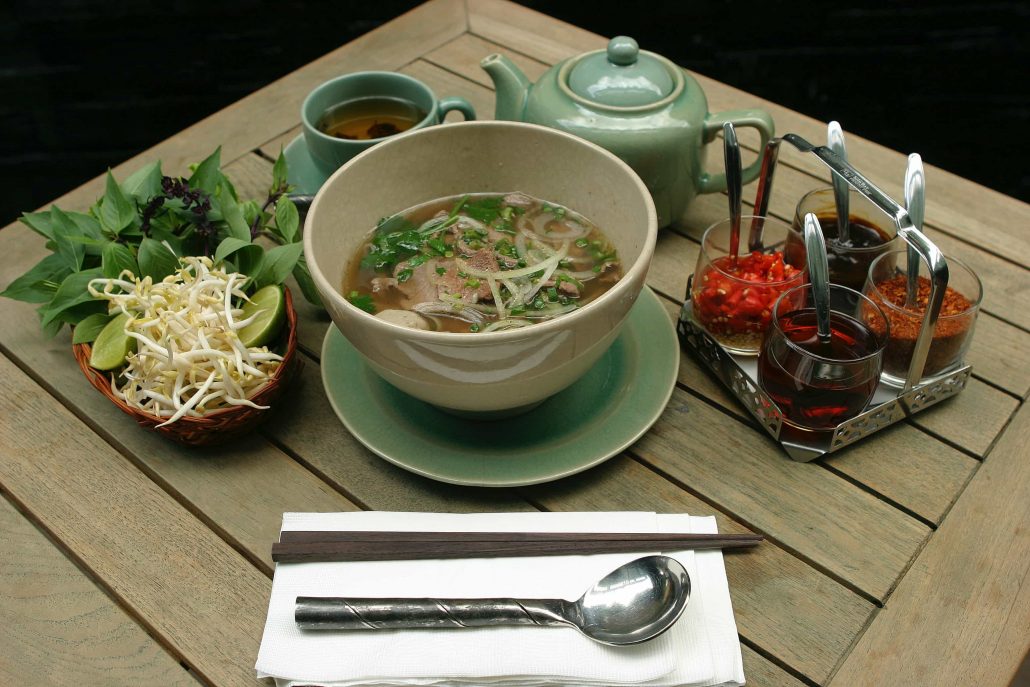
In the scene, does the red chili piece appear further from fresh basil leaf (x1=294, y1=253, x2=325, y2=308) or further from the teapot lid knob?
fresh basil leaf (x1=294, y1=253, x2=325, y2=308)

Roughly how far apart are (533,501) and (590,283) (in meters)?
0.29

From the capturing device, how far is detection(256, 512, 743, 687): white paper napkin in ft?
2.94

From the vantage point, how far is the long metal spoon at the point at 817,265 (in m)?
1.04

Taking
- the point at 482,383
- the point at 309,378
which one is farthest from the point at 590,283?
the point at 309,378

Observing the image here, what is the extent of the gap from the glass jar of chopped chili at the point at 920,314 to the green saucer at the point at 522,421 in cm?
26

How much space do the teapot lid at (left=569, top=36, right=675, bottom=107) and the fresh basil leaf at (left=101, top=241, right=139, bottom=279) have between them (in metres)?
0.66

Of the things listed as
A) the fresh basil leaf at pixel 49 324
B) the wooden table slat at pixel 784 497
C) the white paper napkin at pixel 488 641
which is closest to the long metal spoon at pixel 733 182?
the wooden table slat at pixel 784 497

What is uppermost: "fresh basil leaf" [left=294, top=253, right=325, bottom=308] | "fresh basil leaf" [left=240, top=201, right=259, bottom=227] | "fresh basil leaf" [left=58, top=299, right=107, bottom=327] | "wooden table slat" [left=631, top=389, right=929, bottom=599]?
"fresh basil leaf" [left=240, top=201, right=259, bottom=227]

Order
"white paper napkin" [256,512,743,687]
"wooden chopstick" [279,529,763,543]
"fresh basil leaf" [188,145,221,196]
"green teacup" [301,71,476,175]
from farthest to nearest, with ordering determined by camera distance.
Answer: "green teacup" [301,71,476,175] → "fresh basil leaf" [188,145,221,196] → "wooden chopstick" [279,529,763,543] → "white paper napkin" [256,512,743,687]

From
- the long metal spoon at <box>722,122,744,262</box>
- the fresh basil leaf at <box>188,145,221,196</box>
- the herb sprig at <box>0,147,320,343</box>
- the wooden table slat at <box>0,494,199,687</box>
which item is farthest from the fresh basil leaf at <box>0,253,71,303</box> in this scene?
the long metal spoon at <box>722,122,744,262</box>

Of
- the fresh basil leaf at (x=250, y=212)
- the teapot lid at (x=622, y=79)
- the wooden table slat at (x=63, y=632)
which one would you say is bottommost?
the wooden table slat at (x=63, y=632)

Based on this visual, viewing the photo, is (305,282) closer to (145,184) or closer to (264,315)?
(264,315)

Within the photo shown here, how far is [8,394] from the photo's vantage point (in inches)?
48.4

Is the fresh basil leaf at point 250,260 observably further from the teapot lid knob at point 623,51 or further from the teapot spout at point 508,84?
the teapot lid knob at point 623,51
